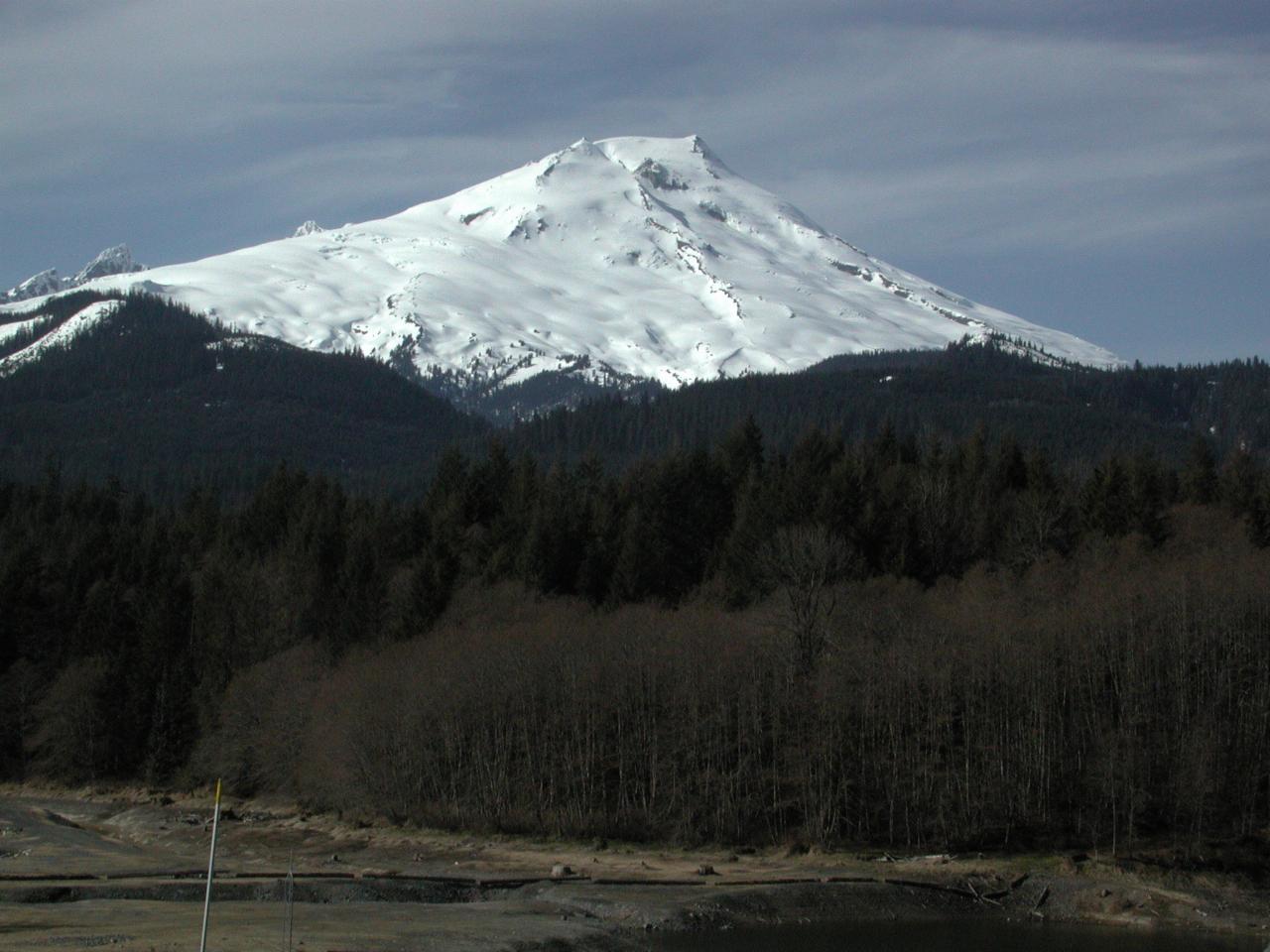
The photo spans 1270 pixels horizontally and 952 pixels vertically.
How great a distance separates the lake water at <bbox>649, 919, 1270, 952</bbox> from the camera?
185ft

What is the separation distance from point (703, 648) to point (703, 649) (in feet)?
0.43

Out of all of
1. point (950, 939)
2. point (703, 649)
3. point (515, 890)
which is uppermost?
point (703, 649)

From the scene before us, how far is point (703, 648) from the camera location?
277ft

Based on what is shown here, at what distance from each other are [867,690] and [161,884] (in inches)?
1406

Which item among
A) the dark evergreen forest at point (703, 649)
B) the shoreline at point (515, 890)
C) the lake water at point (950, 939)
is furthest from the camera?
the dark evergreen forest at point (703, 649)

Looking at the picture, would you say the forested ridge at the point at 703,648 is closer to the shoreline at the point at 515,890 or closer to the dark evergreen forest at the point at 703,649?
the dark evergreen forest at the point at 703,649

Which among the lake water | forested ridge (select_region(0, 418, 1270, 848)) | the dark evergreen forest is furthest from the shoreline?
the dark evergreen forest

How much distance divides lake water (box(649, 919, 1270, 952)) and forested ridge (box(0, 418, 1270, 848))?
11.9 meters

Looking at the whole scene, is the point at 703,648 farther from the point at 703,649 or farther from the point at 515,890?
the point at 515,890

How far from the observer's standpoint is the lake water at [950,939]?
5638cm

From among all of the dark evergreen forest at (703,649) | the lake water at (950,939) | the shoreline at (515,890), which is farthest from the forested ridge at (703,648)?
the lake water at (950,939)

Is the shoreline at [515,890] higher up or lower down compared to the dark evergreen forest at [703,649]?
lower down

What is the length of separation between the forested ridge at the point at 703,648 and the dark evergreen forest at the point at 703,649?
23cm

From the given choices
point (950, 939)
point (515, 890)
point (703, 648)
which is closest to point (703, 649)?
point (703, 648)
